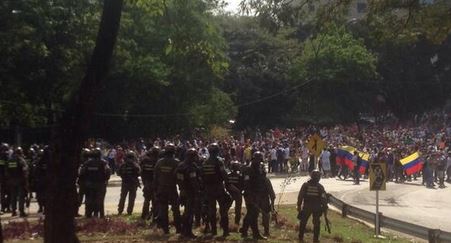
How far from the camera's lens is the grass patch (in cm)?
1512

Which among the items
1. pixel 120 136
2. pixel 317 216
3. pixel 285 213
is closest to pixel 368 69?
pixel 120 136

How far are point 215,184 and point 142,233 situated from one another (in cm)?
204

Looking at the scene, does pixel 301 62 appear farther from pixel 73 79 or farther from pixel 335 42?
pixel 73 79

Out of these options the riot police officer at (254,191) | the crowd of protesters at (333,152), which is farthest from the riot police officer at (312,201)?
the crowd of protesters at (333,152)

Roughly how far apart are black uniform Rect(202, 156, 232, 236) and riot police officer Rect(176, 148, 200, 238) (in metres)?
0.20

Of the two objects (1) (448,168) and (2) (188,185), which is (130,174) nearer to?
(2) (188,185)

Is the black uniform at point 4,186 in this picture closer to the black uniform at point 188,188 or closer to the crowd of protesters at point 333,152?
the black uniform at point 188,188

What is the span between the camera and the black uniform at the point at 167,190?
15688 millimetres

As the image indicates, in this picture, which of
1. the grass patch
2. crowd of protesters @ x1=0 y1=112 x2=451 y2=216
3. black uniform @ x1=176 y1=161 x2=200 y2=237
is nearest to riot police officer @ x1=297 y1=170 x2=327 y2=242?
the grass patch

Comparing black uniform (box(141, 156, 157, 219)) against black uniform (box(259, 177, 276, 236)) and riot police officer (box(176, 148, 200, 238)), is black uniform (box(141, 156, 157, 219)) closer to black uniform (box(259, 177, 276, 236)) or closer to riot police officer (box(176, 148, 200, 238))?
riot police officer (box(176, 148, 200, 238))

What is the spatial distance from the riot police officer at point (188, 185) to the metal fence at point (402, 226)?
5.29 m

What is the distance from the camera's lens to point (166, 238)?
599 inches

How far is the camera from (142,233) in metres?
16.0

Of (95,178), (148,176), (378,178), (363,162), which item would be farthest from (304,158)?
(148,176)
